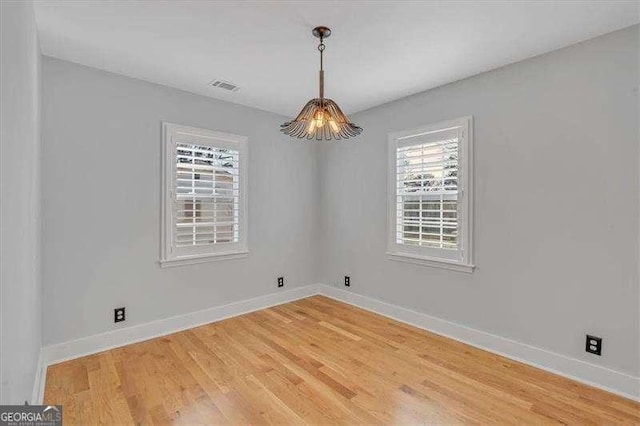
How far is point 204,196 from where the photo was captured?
3.46 metres

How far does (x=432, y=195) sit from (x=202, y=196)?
2.43m

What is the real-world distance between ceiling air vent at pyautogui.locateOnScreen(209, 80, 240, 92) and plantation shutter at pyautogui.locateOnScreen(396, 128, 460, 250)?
1876 mm

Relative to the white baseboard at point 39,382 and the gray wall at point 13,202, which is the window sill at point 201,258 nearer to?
the white baseboard at point 39,382

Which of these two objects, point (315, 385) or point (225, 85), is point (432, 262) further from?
point (225, 85)

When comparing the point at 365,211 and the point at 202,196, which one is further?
the point at 365,211

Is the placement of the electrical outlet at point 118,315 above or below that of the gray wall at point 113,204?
below

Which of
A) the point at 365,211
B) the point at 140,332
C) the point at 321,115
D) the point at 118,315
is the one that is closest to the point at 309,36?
the point at 321,115

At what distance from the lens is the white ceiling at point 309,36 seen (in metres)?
2.02

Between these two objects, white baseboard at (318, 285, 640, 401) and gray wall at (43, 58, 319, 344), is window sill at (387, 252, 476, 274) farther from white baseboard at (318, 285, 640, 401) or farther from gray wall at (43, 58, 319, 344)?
gray wall at (43, 58, 319, 344)

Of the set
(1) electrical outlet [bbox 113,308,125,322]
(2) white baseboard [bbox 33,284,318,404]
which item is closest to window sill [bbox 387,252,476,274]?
(2) white baseboard [bbox 33,284,318,404]

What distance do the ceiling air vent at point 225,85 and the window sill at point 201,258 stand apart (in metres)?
1.77

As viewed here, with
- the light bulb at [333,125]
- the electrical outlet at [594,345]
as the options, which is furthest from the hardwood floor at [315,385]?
the light bulb at [333,125]

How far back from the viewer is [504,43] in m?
2.41

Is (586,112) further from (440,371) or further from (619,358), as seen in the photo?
(440,371)
